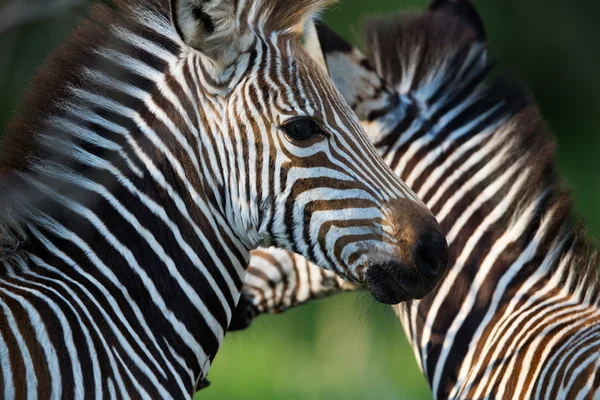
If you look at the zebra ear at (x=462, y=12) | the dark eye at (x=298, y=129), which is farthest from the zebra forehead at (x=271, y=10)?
the zebra ear at (x=462, y=12)

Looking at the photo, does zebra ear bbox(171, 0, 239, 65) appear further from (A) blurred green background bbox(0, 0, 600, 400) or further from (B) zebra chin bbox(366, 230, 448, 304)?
(B) zebra chin bbox(366, 230, 448, 304)

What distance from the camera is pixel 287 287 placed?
506cm

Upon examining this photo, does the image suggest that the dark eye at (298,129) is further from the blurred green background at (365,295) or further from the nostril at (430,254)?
the blurred green background at (365,295)

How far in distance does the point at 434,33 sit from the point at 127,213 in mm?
2840

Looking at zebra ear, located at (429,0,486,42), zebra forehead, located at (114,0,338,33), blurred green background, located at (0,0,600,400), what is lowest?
blurred green background, located at (0,0,600,400)

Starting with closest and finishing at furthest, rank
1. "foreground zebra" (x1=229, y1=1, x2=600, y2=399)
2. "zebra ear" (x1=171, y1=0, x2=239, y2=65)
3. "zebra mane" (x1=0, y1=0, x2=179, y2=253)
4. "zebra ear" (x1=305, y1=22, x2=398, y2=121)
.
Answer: "zebra mane" (x1=0, y1=0, x2=179, y2=253)
"zebra ear" (x1=171, y1=0, x2=239, y2=65)
"foreground zebra" (x1=229, y1=1, x2=600, y2=399)
"zebra ear" (x1=305, y1=22, x2=398, y2=121)

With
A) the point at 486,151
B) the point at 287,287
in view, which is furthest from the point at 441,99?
the point at 287,287

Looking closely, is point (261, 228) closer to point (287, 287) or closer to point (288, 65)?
point (288, 65)

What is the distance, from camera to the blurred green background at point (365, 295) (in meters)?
7.08

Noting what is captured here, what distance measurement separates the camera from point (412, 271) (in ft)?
10.9

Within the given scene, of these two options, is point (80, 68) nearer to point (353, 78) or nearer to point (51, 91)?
point (51, 91)

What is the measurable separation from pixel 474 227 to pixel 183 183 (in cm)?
194

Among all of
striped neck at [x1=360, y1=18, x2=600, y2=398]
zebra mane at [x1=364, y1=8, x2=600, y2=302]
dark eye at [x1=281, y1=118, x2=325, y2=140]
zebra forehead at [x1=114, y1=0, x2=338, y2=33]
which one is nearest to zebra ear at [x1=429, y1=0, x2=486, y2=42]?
zebra mane at [x1=364, y1=8, x2=600, y2=302]

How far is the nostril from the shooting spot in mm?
3312
